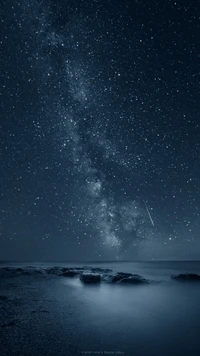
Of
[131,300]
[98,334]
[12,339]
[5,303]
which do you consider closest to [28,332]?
[12,339]

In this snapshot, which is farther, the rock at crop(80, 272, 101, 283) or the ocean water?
the rock at crop(80, 272, 101, 283)

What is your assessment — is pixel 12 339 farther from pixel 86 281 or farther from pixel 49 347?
pixel 86 281

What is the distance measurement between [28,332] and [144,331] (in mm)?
4690

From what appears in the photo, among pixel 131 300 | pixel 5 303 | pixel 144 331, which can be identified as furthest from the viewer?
pixel 131 300

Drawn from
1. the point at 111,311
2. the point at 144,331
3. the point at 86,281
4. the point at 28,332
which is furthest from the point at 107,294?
the point at 28,332

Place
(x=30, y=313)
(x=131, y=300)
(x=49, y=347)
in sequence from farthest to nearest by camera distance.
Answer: (x=131, y=300) < (x=30, y=313) < (x=49, y=347)

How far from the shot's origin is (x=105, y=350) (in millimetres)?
6988

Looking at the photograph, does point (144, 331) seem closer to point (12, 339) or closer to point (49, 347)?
point (49, 347)

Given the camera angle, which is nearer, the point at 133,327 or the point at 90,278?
the point at 133,327

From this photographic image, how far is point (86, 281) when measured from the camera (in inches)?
1032

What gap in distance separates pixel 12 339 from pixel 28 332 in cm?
82

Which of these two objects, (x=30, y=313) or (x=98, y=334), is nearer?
(x=98, y=334)

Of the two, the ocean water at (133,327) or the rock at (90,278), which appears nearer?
the ocean water at (133,327)

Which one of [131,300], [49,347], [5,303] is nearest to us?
[49,347]
